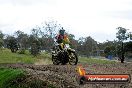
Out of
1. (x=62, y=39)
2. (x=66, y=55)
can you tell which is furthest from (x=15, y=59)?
(x=62, y=39)

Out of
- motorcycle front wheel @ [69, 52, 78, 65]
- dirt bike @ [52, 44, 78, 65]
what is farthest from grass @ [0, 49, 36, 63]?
motorcycle front wheel @ [69, 52, 78, 65]

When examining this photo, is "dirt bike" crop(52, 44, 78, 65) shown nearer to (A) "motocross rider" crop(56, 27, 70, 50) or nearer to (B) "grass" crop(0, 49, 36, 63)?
(A) "motocross rider" crop(56, 27, 70, 50)

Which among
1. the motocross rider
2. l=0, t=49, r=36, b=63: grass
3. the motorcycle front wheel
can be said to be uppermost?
the motocross rider

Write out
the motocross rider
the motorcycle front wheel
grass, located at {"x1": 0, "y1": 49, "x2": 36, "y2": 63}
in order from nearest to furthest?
the motocross rider
the motorcycle front wheel
grass, located at {"x1": 0, "y1": 49, "x2": 36, "y2": 63}

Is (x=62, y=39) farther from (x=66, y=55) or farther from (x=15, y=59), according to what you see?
(x=15, y=59)

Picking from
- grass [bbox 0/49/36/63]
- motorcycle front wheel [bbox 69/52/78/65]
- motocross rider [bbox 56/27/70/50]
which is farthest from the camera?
grass [bbox 0/49/36/63]

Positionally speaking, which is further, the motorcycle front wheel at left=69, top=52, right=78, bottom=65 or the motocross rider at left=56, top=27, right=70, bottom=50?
the motorcycle front wheel at left=69, top=52, right=78, bottom=65

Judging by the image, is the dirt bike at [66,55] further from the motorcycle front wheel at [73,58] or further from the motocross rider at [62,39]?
the motocross rider at [62,39]

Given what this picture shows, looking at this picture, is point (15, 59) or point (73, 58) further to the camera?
point (15, 59)

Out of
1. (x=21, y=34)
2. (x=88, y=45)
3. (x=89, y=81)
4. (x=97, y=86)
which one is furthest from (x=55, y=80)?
(x=21, y=34)

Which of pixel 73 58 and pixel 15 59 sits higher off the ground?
pixel 15 59

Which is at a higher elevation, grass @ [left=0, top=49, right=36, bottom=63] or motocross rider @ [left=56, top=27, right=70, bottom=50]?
motocross rider @ [left=56, top=27, right=70, bottom=50]

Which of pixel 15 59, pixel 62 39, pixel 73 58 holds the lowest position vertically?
pixel 73 58

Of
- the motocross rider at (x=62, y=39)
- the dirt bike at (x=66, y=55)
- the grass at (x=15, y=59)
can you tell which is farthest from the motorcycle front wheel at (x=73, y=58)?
the grass at (x=15, y=59)
